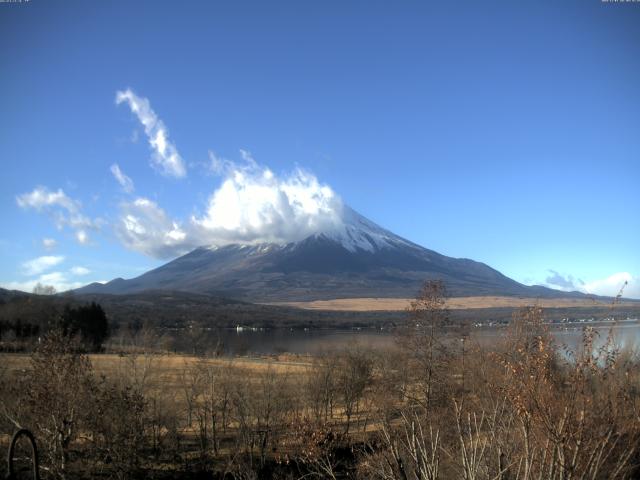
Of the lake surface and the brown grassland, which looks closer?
the brown grassland

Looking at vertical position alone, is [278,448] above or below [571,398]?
below

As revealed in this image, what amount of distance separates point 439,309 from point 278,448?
10828 millimetres

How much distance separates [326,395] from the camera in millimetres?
32156

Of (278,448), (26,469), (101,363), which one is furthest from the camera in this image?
(101,363)

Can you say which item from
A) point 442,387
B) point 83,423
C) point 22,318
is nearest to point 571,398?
point 83,423

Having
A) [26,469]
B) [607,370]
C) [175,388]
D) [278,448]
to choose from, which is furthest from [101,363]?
[607,370]

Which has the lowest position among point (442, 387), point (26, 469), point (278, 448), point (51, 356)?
point (278, 448)

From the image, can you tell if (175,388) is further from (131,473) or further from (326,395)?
(131,473)

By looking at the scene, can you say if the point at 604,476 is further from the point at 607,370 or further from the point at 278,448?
the point at 278,448

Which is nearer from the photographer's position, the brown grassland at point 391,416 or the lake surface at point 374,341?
the brown grassland at point 391,416

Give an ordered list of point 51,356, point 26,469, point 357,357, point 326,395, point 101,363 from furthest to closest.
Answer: point 101,363
point 357,357
point 326,395
point 26,469
point 51,356

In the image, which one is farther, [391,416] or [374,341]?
→ [374,341]

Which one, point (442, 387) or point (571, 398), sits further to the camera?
point (442, 387)

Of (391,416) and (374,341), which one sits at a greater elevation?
(391,416)
